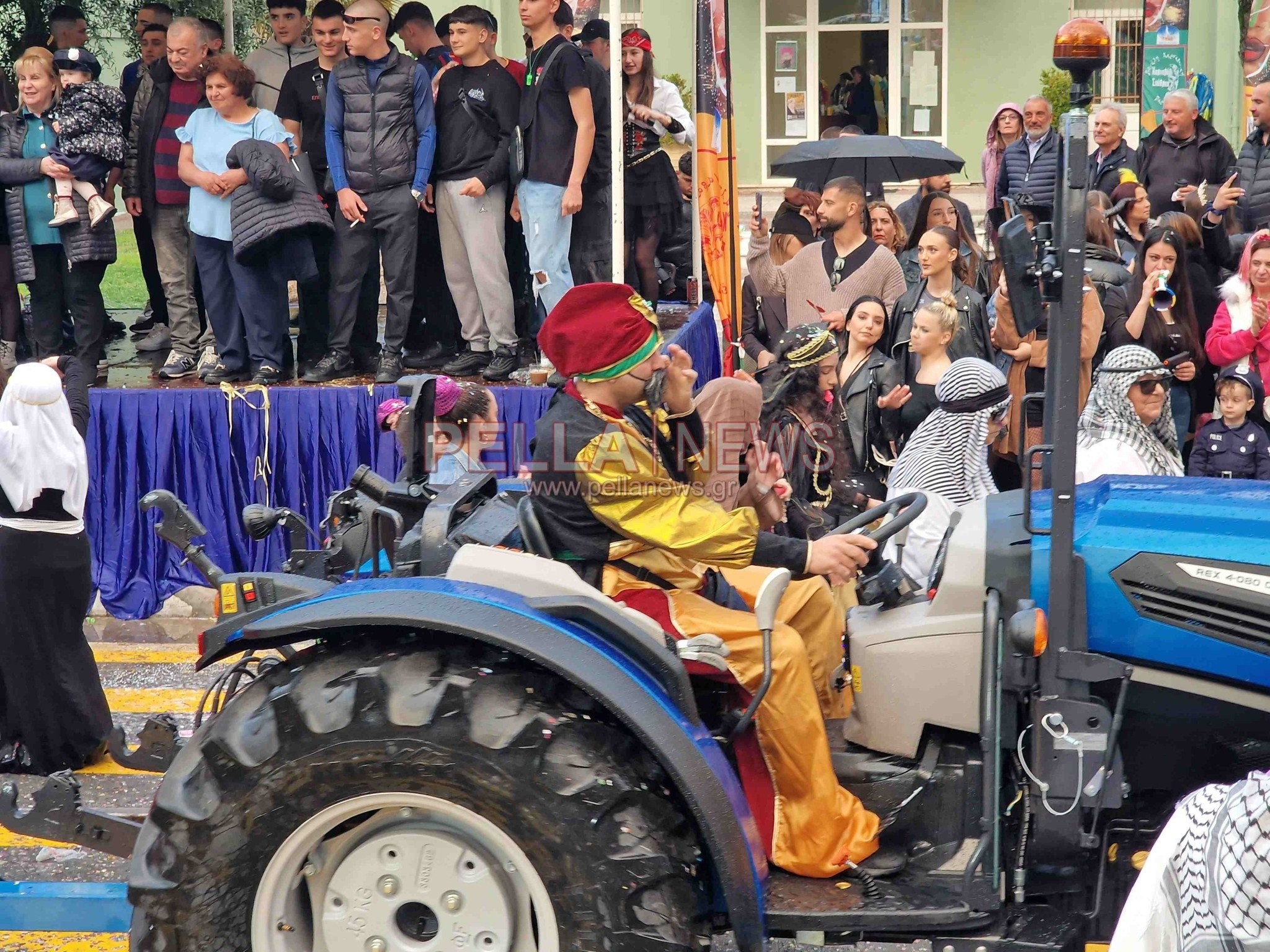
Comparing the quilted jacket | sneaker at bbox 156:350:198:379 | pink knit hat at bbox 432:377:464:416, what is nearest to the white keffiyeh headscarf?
pink knit hat at bbox 432:377:464:416

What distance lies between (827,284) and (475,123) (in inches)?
89.6

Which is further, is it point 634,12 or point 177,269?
point 634,12

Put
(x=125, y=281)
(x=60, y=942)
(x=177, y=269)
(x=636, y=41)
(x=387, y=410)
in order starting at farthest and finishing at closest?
1. (x=125, y=281)
2. (x=636, y=41)
3. (x=177, y=269)
4. (x=387, y=410)
5. (x=60, y=942)

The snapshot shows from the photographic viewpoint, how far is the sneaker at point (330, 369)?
802 cm

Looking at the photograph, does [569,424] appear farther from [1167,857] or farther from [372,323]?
[372,323]

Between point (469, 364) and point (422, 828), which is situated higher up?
point (469, 364)

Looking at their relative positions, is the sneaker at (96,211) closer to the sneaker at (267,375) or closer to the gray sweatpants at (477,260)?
the sneaker at (267,375)

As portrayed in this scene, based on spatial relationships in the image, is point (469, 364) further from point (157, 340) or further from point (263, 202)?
point (157, 340)

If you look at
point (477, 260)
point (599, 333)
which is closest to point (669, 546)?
point (599, 333)

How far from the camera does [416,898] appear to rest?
2.97 meters

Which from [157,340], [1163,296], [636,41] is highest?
[636,41]

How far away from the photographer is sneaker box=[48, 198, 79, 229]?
325 inches

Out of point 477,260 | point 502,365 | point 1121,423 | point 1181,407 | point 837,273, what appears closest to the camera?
point 1121,423

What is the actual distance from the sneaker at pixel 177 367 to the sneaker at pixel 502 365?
1.81 m
